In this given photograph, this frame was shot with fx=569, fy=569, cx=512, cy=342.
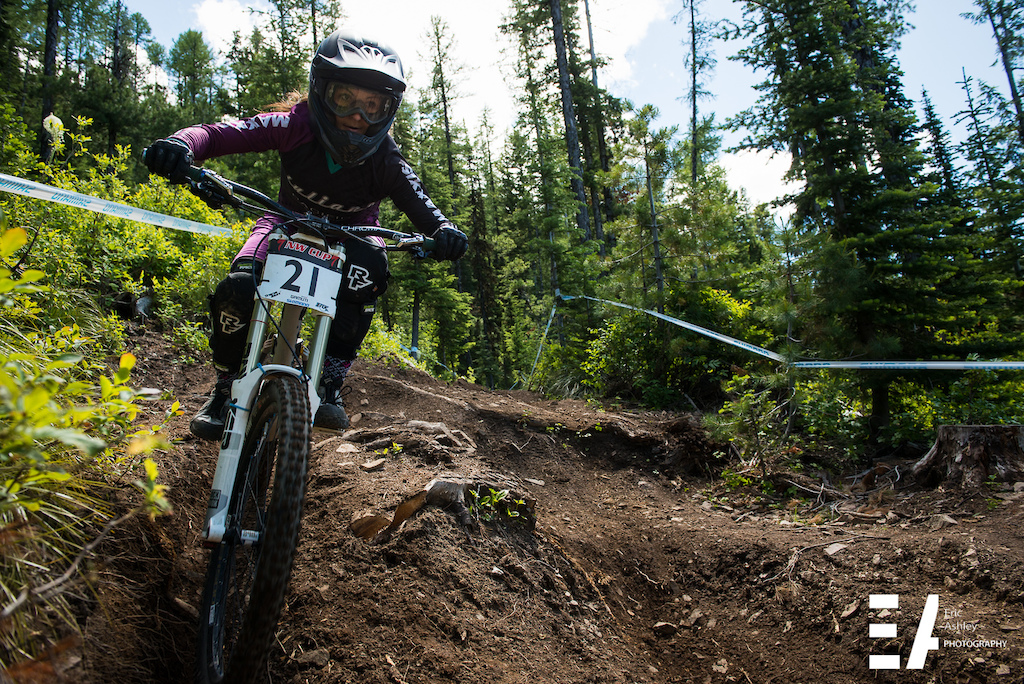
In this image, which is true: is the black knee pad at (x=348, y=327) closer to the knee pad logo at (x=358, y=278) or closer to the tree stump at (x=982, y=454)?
the knee pad logo at (x=358, y=278)

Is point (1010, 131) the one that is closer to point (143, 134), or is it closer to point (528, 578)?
point (528, 578)

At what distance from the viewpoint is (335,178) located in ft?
9.78

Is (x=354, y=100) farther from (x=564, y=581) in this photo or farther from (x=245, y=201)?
(x=564, y=581)

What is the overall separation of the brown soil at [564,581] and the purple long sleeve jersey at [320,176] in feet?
4.80

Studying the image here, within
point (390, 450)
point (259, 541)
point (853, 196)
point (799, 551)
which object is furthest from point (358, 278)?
point (853, 196)

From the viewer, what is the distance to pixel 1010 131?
18938mm

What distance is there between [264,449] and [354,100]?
1.67 m

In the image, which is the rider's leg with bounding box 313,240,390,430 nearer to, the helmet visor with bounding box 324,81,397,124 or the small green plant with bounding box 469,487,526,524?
the helmet visor with bounding box 324,81,397,124

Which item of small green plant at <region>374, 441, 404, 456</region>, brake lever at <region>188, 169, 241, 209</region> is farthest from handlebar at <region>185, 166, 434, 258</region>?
small green plant at <region>374, 441, 404, 456</region>

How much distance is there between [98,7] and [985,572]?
2844 cm

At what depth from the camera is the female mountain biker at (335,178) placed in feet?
8.43

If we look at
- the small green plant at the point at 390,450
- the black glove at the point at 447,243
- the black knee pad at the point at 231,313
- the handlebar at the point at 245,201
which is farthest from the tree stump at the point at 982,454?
the black knee pad at the point at 231,313

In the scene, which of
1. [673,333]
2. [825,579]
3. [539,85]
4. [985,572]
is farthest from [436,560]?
[539,85]

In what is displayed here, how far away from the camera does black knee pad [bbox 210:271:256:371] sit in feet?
8.08
